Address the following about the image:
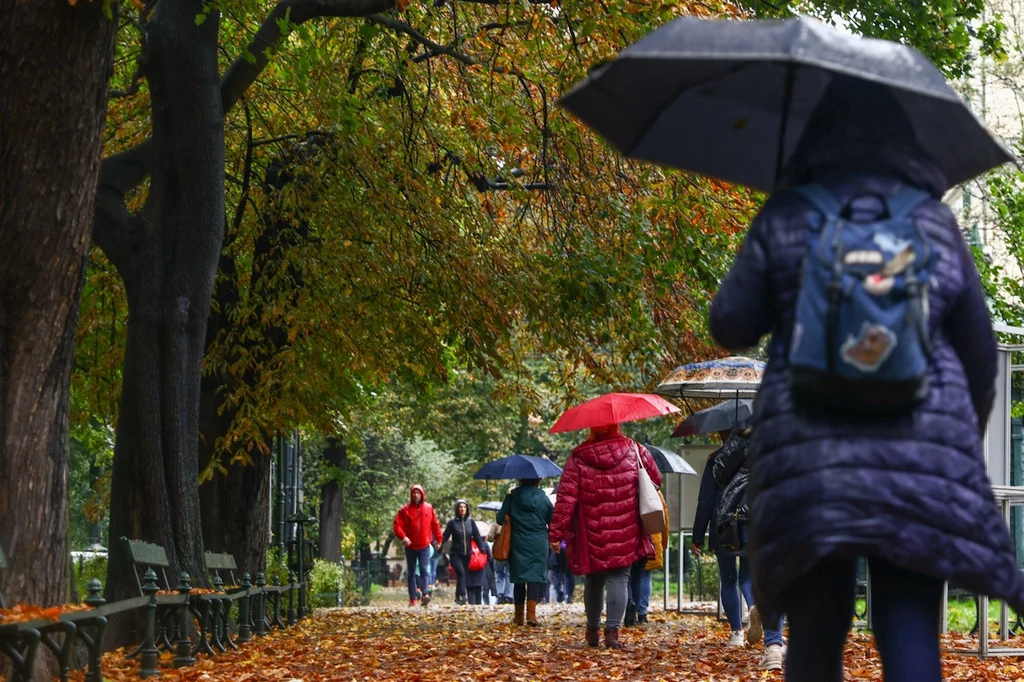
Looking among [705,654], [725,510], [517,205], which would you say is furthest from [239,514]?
[725,510]

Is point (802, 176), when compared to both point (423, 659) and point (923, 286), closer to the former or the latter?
point (923, 286)

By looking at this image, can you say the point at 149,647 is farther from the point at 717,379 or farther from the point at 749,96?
the point at 749,96

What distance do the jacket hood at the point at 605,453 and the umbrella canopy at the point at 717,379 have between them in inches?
52.3

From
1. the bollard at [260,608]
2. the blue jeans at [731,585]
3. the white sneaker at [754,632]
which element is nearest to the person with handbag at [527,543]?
the bollard at [260,608]

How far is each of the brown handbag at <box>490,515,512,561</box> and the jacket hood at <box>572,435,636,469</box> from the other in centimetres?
434

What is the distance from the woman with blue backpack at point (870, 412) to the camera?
3967 mm

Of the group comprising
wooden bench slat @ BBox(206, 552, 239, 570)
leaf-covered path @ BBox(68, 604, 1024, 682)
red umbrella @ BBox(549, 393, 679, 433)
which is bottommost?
leaf-covered path @ BBox(68, 604, 1024, 682)

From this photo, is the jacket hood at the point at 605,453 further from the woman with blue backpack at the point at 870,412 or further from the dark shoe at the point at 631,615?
the woman with blue backpack at the point at 870,412

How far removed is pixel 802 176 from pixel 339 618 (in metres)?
18.3

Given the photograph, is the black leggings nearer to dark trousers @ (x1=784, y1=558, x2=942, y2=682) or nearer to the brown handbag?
the brown handbag

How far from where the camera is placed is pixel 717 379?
14.6 m

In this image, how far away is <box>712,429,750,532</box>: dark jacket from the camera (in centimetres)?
1115

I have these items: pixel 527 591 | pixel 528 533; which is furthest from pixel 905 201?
pixel 527 591

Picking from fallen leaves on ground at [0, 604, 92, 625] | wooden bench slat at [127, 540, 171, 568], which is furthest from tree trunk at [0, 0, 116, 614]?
fallen leaves on ground at [0, 604, 92, 625]
